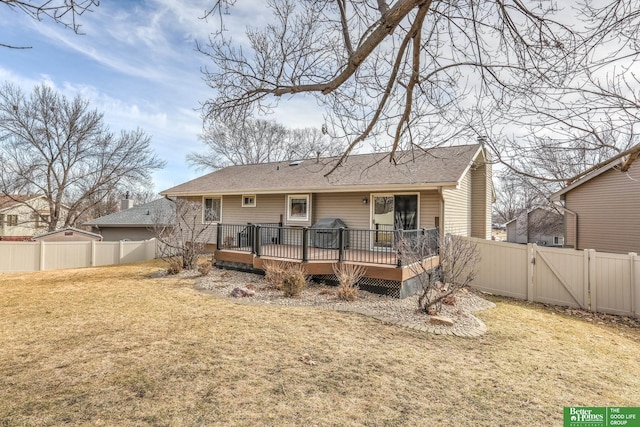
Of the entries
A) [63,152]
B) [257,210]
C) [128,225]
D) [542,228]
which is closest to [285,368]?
[257,210]

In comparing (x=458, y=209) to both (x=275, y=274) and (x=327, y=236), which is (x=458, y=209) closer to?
(x=327, y=236)

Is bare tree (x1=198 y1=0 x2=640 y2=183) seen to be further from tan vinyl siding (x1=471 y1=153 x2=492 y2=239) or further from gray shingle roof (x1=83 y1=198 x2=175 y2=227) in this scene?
gray shingle roof (x1=83 y1=198 x2=175 y2=227)

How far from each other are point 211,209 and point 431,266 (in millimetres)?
10267

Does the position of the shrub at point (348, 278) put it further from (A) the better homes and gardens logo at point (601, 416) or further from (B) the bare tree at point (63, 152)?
(B) the bare tree at point (63, 152)

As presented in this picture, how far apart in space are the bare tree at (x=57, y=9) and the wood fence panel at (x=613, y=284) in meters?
9.86

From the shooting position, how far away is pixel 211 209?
47.5 feet

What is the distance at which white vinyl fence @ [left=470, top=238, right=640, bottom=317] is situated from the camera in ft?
23.2

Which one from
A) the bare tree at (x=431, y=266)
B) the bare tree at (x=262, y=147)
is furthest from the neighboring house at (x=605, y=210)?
the bare tree at (x=262, y=147)

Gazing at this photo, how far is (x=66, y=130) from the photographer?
61.9 feet

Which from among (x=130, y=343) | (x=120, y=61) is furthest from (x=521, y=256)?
(x=120, y=61)

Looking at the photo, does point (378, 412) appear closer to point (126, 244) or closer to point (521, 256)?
point (521, 256)

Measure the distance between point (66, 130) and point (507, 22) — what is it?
76.0 feet

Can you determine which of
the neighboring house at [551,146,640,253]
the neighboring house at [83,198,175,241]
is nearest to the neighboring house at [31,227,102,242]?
the neighboring house at [83,198,175,241]

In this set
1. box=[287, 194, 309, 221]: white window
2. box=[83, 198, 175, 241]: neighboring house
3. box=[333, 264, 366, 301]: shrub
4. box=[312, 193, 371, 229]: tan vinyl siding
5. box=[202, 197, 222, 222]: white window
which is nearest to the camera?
box=[333, 264, 366, 301]: shrub
